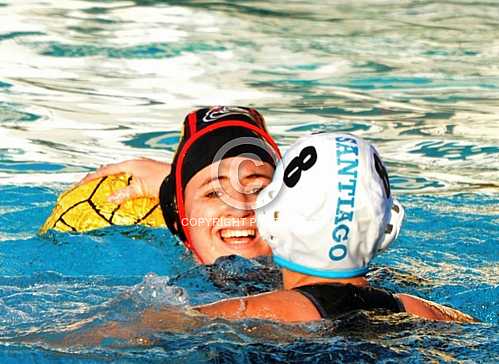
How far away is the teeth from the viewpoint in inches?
231

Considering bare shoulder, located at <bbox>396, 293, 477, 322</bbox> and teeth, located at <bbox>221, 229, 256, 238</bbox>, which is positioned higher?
bare shoulder, located at <bbox>396, 293, 477, 322</bbox>

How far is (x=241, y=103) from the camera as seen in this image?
10.4 meters

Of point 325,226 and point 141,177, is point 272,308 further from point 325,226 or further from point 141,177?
point 141,177

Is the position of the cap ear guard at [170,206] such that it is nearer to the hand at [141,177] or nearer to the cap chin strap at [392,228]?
the hand at [141,177]

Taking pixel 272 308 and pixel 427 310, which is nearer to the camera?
pixel 272 308

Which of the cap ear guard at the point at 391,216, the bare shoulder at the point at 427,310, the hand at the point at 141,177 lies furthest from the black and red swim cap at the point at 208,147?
the cap ear guard at the point at 391,216

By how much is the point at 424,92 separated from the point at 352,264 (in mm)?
6921

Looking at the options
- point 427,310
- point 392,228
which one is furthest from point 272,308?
point 427,310

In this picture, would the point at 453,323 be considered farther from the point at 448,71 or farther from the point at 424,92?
the point at 448,71

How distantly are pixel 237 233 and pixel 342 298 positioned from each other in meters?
1.70

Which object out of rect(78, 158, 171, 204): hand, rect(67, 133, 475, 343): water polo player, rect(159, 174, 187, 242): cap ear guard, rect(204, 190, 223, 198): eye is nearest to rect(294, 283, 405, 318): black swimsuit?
rect(67, 133, 475, 343): water polo player

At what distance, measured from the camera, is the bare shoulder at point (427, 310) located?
14.8 ft

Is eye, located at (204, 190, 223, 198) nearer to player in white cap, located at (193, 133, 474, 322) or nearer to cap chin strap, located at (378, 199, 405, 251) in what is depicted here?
player in white cap, located at (193, 133, 474, 322)

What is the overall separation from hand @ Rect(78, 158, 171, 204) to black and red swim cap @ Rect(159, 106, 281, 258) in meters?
0.45
